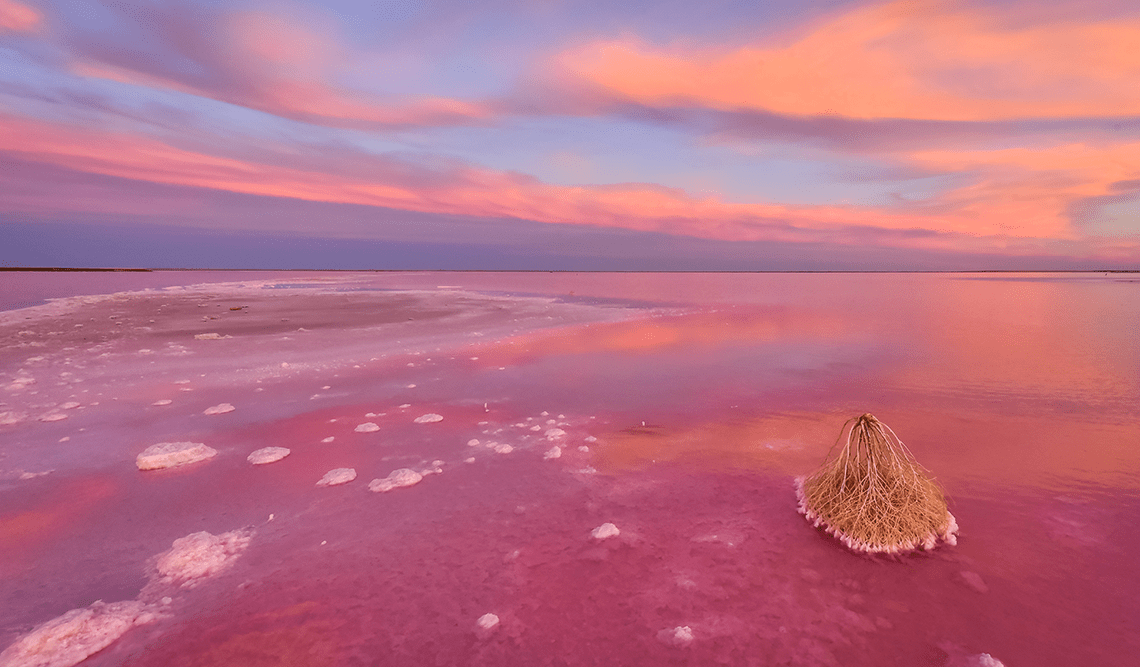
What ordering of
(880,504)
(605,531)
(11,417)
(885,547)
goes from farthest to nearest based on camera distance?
1. (11,417)
2. (605,531)
3. (880,504)
4. (885,547)

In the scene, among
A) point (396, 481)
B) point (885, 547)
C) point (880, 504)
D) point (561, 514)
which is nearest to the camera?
point (885, 547)

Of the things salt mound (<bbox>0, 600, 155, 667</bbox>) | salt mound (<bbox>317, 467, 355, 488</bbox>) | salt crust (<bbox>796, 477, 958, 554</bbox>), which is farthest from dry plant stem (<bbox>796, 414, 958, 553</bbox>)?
salt mound (<bbox>0, 600, 155, 667</bbox>)

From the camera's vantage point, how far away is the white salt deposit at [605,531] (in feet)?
18.0

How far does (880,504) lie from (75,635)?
791 centimetres

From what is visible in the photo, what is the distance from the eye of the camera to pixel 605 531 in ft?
18.2

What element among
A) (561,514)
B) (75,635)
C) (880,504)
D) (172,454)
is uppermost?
(880,504)

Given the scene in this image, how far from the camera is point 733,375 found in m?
13.5

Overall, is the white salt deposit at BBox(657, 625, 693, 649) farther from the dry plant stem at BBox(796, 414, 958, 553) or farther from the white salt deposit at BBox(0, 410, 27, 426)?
the white salt deposit at BBox(0, 410, 27, 426)

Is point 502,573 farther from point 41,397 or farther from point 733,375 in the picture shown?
point 41,397

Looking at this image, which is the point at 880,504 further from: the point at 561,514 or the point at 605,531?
the point at 561,514

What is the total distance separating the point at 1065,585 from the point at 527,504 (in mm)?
5707

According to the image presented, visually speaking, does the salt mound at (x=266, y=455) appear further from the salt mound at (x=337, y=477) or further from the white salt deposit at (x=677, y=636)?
the white salt deposit at (x=677, y=636)

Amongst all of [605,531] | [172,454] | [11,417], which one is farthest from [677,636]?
[11,417]

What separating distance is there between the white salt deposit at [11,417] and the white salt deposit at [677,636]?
12192mm
